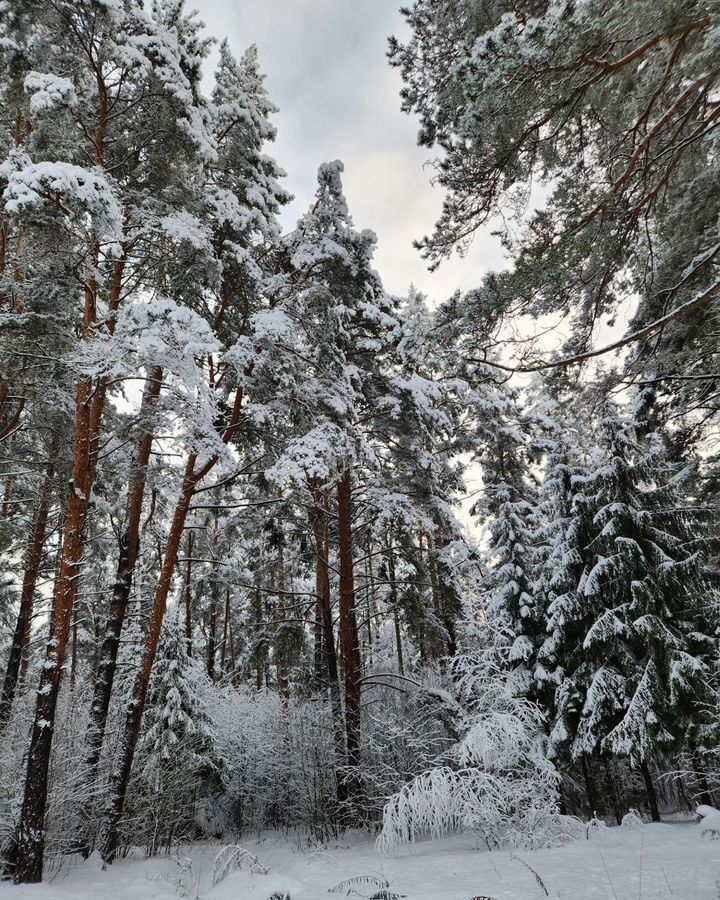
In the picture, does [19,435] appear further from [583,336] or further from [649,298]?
[649,298]

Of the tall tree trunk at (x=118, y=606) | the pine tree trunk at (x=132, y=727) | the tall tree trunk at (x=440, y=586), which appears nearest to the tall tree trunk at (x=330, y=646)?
the tall tree trunk at (x=440, y=586)

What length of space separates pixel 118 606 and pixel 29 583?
170 inches

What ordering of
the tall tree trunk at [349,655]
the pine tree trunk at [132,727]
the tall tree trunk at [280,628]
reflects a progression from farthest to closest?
1. the tall tree trunk at [280,628]
2. the tall tree trunk at [349,655]
3. the pine tree trunk at [132,727]

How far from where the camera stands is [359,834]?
378 inches

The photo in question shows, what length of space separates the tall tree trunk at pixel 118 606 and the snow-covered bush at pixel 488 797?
4.89 m

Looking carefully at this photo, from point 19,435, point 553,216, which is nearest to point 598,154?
point 553,216

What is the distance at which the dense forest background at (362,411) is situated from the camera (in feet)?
18.0

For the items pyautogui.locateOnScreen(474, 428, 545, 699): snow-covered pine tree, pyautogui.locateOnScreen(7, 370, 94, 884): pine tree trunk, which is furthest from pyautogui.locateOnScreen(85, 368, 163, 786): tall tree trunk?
pyautogui.locateOnScreen(474, 428, 545, 699): snow-covered pine tree

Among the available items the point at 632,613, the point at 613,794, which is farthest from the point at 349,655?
the point at 613,794

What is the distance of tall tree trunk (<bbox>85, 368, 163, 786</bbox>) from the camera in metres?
8.12

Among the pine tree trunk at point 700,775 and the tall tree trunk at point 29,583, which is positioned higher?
the tall tree trunk at point 29,583

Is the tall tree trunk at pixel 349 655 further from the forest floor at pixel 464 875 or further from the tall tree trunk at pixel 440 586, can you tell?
the tall tree trunk at pixel 440 586

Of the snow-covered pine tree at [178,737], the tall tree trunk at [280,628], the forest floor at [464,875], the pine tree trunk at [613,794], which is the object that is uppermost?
the tall tree trunk at [280,628]

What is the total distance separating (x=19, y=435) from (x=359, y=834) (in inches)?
472
